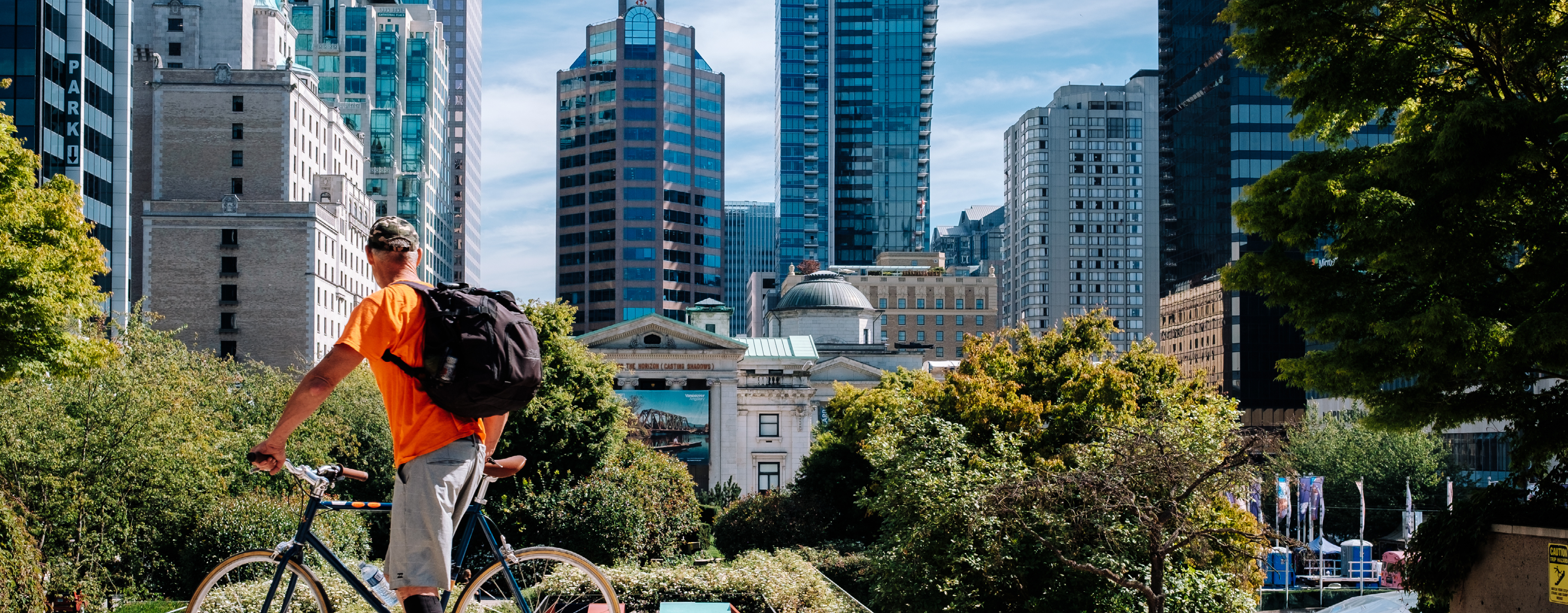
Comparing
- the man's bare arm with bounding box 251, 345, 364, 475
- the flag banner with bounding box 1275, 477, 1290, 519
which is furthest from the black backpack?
the flag banner with bounding box 1275, 477, 1290, 519

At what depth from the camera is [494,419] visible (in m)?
6.91

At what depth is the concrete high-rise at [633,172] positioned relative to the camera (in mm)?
166750

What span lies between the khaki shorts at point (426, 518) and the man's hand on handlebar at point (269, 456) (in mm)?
574

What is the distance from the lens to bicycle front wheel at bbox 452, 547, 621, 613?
698 centimetres

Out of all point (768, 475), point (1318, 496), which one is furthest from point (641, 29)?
point (1318, 496)

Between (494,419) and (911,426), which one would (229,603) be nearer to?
(494,419)

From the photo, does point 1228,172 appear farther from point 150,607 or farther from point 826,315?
→ point 150,607

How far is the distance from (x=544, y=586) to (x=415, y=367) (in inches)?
77.4


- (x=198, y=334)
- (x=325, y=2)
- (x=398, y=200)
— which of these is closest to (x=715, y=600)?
(x=198, y=334)

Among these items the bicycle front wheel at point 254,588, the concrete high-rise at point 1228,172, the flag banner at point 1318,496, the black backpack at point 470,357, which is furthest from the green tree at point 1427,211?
the concrete high-rise at point 1228,172

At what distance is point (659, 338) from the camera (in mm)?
88500

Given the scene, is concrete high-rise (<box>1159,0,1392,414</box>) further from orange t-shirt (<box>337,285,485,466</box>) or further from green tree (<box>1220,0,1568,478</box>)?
orange t-shirt (<box>337,285,485,466</box>)

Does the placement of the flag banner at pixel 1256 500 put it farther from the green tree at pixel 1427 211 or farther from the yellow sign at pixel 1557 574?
the yellow sign at pixel 1557 574

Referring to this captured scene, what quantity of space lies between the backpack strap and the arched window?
16557 cm
